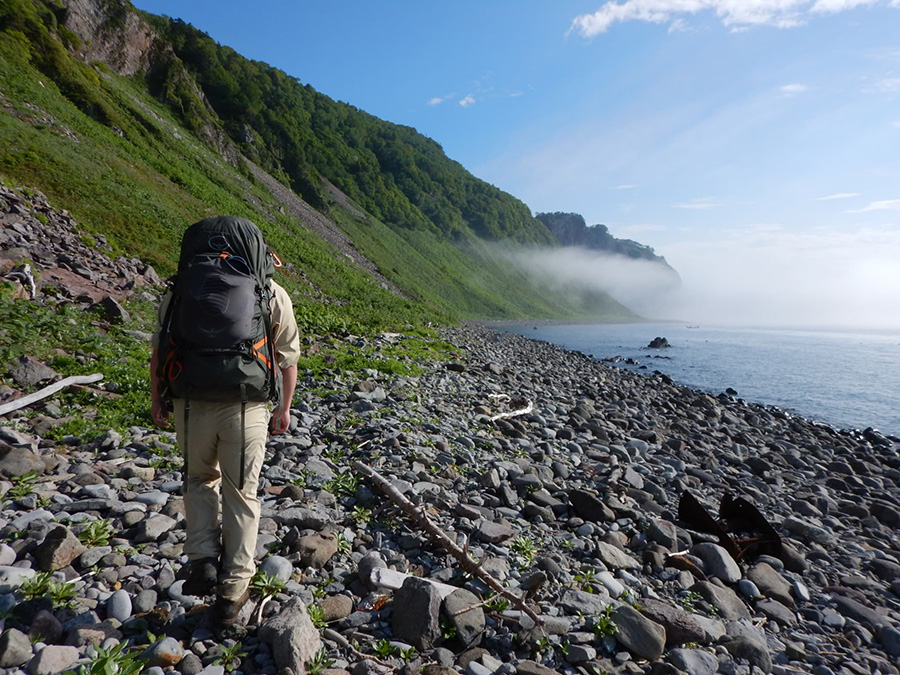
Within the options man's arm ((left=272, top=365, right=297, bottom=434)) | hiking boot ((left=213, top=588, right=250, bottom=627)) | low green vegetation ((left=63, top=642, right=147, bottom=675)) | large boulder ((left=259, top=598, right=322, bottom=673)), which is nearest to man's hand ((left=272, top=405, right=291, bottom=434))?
man's arm ((left=272, top=365, right=297, bottom=434))

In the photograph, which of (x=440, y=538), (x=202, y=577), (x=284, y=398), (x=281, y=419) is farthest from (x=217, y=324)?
(x=440, y=538)

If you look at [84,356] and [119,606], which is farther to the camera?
[84,356]

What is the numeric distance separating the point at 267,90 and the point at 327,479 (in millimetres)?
119657

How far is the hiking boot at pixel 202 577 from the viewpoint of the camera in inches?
142

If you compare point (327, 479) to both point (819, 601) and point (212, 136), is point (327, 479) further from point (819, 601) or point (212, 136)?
point (212, 136)

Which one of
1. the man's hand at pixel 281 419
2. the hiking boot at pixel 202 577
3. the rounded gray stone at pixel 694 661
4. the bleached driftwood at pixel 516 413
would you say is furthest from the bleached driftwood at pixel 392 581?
the bleached driftwood at pixel 516 413

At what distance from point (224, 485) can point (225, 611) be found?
0.88 m

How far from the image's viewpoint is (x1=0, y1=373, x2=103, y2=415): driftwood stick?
6.70m

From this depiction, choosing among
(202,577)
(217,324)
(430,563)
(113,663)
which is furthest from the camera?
(430,563)

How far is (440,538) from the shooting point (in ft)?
16.6

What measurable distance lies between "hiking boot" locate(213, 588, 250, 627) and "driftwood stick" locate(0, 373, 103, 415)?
17.5 feet

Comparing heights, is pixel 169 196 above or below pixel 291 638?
above

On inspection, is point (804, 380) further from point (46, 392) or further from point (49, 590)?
point (49, 590)

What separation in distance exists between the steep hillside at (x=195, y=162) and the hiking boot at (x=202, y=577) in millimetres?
15818
